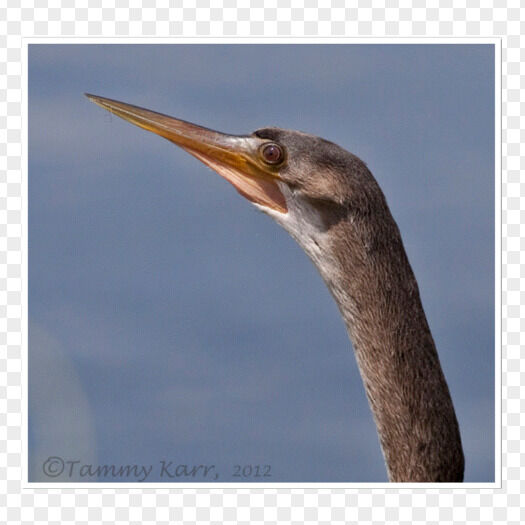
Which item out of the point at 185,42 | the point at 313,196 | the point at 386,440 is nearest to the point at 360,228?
→ the point at 313,196

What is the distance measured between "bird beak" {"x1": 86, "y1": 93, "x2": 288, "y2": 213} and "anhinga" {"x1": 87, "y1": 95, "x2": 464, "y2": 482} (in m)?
0.13

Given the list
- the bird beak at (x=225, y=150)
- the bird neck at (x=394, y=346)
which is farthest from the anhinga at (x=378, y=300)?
the bird beak at (x=225, y=150)

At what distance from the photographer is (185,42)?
425cm

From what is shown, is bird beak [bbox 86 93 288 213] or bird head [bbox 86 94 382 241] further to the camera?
bird beak [bbox 86 93 288 213]

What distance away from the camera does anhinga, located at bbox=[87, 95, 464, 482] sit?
10.9 feet

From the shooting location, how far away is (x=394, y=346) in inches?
133

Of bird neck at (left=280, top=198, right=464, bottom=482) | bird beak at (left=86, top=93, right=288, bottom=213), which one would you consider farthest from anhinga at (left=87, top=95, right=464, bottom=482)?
bird beak at (left=86, top=93, right=288, bottom=213)

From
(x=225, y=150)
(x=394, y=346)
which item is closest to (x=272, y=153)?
(x=225, y=150)

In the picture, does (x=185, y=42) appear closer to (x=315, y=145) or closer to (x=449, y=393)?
(x=315, y=145)

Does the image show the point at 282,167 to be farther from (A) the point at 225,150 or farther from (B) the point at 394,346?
(B) the point at 394,346

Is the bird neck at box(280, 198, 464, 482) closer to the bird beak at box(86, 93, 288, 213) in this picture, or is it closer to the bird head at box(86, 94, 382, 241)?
the bird head at box(86, 94, 382, 241)

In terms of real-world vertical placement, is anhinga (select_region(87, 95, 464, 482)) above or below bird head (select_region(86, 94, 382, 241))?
below

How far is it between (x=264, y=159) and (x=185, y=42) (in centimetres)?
96

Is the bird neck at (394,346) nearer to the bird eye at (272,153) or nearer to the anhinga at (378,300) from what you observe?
the anhinga at (378,300)
